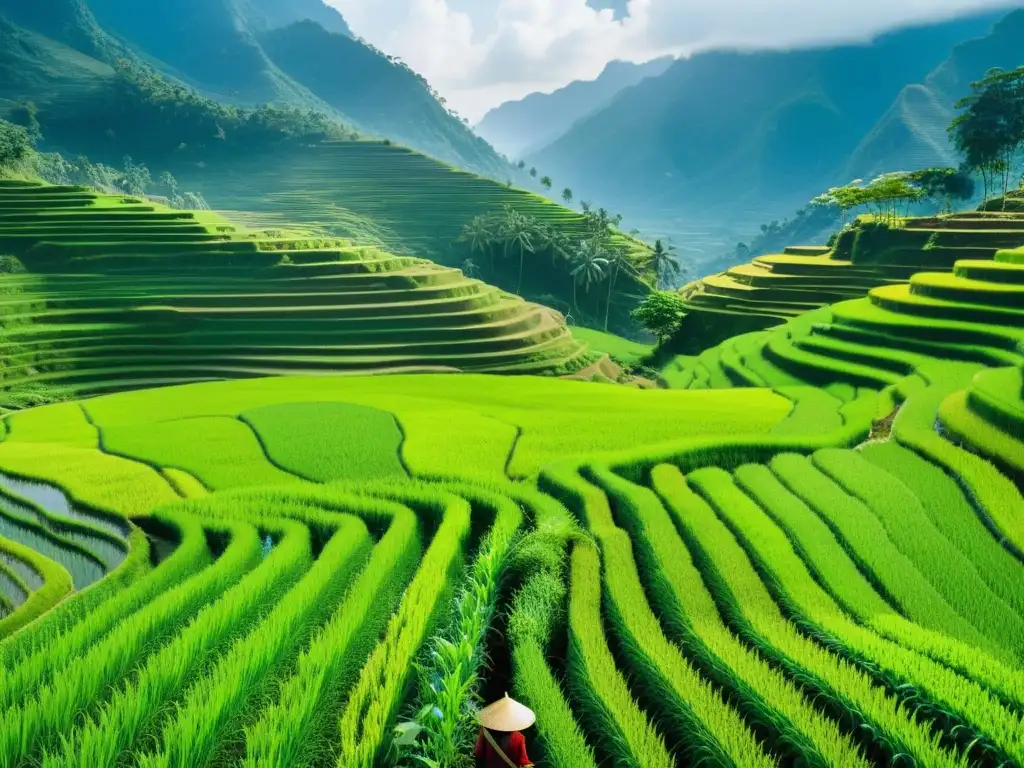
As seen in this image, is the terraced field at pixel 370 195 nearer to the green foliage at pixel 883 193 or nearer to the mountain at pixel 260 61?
the green foliage at pixel 883 193

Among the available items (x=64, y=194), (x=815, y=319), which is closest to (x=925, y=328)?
(x=815, y=319)

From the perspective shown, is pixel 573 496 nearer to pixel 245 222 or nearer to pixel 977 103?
pixel 977 103

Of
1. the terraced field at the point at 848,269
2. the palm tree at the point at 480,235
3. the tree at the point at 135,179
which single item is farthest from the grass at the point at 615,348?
the tree at the point at 135,179

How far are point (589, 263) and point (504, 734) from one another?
55048mm

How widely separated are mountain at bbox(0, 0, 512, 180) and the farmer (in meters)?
134

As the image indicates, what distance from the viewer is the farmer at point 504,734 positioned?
4344 millimetres

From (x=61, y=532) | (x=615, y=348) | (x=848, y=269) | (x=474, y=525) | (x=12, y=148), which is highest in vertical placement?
(x=848, y=269)

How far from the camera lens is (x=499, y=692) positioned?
19.5ft

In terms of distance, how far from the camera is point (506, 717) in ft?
14.4

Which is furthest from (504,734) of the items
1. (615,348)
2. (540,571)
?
(615,348)

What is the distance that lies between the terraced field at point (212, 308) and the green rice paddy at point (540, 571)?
8.83 metres

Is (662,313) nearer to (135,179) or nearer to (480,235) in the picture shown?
(480,235)

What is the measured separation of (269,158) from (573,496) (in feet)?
266

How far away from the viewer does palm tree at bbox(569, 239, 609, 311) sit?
189 feet
